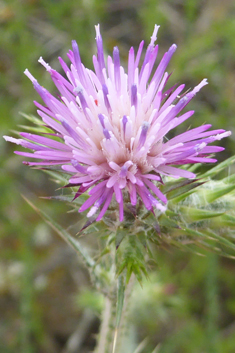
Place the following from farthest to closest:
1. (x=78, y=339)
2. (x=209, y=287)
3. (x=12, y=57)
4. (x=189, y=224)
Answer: (x=12, y=57) < (x=78, y=339) < (x=209, y=287) < (x=189, y=224)

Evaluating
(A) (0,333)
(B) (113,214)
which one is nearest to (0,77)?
(A) (0,333)

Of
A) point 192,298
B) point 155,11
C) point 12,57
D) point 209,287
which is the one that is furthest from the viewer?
point 12,57

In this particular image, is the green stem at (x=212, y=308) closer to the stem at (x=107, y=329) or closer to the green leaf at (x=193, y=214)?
the stem at (x=107, y=329)

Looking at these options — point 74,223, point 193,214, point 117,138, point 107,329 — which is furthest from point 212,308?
point 117,138

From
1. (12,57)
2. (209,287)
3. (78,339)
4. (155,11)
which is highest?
(12,57)

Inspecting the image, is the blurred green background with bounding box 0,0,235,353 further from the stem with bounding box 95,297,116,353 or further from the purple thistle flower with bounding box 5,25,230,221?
the purple thistle flower with bounding box 5,25,230,221

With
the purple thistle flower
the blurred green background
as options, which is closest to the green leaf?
the purple thistle flower

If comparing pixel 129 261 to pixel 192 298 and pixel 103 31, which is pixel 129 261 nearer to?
pixel 192 298

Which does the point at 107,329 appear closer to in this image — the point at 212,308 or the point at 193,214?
the point at 193,214
